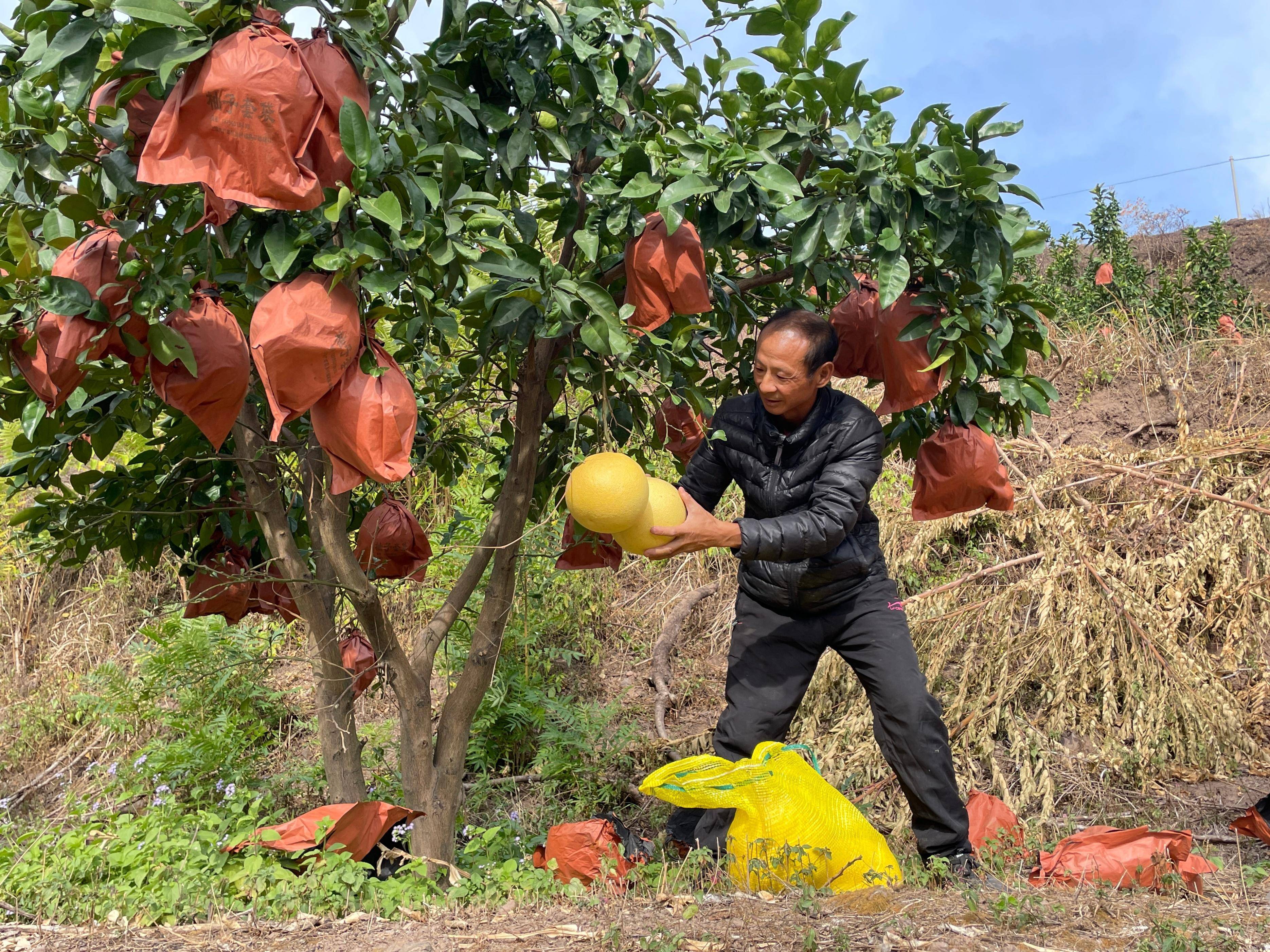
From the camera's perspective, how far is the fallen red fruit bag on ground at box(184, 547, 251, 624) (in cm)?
326

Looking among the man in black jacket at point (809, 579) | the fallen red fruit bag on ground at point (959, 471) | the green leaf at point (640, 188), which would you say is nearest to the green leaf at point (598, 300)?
the green leaf at point (640, 188)

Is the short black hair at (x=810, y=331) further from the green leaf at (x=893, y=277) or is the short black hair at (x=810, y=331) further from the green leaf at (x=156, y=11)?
the green leaf at (x=156, y=11)

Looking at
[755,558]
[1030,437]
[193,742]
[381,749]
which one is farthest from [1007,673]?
[193,742]

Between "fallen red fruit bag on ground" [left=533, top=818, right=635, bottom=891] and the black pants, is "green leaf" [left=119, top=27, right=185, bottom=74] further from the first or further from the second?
"fallen red fruit bag on ground" [left=533, top=818, right=635, bottom=891]

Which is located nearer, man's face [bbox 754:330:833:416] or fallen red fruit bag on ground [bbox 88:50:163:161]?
fallen red fruit bag on ground [bbox 88:50:163:161]

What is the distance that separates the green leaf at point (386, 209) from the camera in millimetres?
1719

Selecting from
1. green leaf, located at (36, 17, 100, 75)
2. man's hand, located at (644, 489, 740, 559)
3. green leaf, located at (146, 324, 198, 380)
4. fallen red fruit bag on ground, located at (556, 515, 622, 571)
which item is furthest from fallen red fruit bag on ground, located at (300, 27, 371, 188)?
fallen red fruit bag on ground, located at (556, 515, 622, 571)

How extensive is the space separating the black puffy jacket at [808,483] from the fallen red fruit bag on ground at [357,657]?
1.30m

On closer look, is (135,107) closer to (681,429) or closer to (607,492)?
(607,492)

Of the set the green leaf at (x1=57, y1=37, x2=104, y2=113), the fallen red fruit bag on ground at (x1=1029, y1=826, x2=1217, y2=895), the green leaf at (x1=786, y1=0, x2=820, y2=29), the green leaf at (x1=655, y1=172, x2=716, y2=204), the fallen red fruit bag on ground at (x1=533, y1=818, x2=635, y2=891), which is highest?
the green leaf at (x1=786, y1=0, x2=820, y2=29)

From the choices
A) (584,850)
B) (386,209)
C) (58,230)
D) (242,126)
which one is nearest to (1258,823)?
(584,850)

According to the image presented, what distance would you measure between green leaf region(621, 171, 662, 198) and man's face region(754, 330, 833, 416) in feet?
2.51

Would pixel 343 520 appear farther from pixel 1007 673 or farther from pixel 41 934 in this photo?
pixel 1007 673

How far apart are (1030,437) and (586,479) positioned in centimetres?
433
